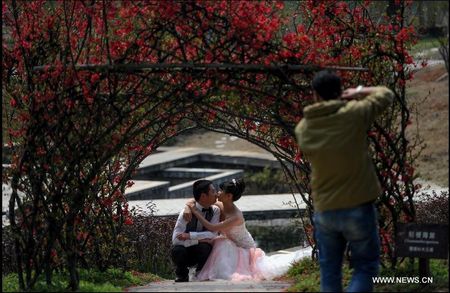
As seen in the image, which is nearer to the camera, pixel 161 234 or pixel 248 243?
pixel 248 243

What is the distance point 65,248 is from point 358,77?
268 centimetres

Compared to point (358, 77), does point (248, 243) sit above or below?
below

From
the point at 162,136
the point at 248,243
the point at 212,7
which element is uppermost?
the point at 212,7

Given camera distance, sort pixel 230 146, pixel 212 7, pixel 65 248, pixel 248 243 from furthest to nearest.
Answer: pixel 230 146 < pixel 248 243 < pixel 65 248 < pixel 212 7

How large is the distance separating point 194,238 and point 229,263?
41 centimetres

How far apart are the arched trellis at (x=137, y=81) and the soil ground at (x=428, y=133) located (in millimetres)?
10104

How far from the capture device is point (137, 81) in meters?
7.46

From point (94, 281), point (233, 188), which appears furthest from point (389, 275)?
point (94, 281)

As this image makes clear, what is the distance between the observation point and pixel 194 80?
734 centimetres

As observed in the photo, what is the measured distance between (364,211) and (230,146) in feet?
61.6

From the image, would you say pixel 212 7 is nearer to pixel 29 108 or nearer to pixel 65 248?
pixel 29 108

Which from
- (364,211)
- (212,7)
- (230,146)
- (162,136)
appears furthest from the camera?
(230,146)

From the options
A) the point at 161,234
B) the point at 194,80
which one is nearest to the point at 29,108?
the point at 194,80

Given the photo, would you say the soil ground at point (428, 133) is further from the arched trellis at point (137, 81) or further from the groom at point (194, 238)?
the arched trellis at point (137, 81)
